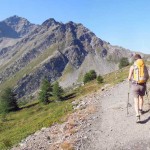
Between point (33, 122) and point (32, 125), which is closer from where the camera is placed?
point (32, 125)

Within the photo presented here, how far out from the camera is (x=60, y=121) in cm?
2600

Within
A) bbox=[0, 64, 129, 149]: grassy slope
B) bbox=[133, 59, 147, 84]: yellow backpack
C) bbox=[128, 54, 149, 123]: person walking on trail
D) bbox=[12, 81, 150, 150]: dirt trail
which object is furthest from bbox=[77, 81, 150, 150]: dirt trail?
bbox=[0, 64, 129, 149]: grassy slope

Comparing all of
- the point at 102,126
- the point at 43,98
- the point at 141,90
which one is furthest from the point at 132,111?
the point at 43,98

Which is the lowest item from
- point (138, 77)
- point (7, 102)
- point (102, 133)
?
point (7, 102)

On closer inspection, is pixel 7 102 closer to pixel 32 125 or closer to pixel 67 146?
pixel 32 125

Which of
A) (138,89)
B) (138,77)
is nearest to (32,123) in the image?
(138,89)

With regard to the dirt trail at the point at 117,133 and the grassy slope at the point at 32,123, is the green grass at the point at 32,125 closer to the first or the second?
the grassy slope at the point at 32,123

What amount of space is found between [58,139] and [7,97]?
106m

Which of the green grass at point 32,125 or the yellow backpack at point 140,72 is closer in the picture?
the yellow backpack at point 140,72

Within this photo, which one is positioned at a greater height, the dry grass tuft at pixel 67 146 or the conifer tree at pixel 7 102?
the dry grass tuft at pixel 67 146

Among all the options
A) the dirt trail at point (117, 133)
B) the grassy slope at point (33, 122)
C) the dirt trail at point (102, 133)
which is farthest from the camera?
the grassy slope at point (33, 122)

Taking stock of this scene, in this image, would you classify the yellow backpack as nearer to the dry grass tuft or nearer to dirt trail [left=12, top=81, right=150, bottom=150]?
dirt trail [left=12, top=81, right=150, bottom=150]

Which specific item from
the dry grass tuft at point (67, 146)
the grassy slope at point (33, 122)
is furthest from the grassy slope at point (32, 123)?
the dry grass tuft at point (67, 146)

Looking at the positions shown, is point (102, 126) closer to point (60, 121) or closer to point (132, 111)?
point (132, 111)
